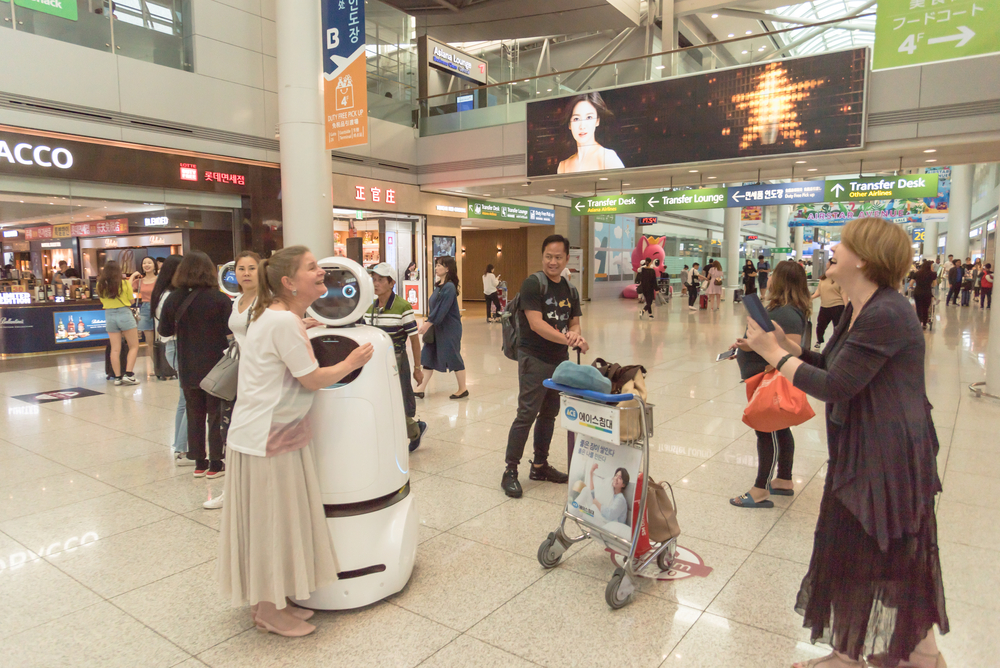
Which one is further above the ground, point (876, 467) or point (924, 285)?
point (924, 285)

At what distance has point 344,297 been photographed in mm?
2648

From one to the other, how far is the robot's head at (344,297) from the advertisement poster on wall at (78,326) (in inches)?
391

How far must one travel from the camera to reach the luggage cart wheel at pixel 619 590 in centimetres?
252

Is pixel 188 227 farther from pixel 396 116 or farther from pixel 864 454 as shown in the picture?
pixel 864 454

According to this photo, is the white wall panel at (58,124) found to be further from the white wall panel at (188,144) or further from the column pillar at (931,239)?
the column pillar at (931,239)

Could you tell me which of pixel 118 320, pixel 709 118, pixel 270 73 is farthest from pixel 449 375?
pixel 270 73

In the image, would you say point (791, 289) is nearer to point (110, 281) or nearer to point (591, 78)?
point (110, 281)

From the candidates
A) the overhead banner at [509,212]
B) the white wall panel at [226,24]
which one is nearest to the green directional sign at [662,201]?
the overhead banner at [509,212]

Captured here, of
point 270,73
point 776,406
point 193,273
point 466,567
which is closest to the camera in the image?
point 466,567

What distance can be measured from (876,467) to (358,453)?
187 centimetres

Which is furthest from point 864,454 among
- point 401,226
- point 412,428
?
point 401,226

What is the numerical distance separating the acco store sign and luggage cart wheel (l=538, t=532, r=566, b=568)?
9188 millimetres

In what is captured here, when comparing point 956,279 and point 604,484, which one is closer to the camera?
point 604,484

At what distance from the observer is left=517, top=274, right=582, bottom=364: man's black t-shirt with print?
3.71 m
